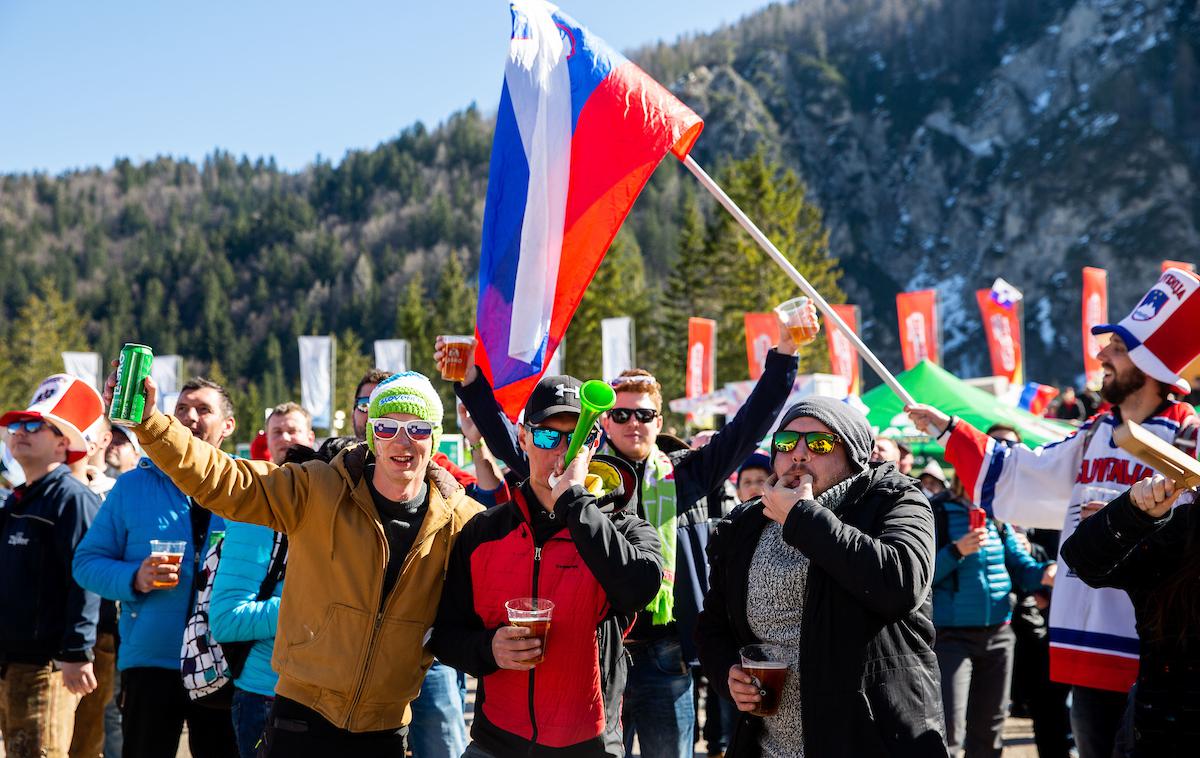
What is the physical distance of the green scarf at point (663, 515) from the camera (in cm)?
430

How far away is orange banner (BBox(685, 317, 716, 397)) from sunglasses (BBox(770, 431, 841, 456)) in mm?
26113

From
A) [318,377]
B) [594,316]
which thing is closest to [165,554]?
[318,377]

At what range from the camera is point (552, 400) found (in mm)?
3434

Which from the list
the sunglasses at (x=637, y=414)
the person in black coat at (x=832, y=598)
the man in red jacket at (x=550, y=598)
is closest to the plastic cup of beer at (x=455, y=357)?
the sunglasses at (x=637, y=414)

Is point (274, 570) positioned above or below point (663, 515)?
below

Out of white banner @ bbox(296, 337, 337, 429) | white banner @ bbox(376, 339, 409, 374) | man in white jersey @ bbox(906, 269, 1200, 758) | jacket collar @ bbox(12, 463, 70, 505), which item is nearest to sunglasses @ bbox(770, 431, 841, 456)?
man in white jersey @ bbox(906, 269, 1200, 758)

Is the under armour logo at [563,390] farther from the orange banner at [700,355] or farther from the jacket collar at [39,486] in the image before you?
the orange banner at [700,355]

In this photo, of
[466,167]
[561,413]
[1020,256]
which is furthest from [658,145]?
[466,167]

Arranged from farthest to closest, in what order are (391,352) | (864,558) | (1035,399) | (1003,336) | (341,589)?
1. (391,352)
2. (1003,336)
3. (1035,399)
4. (341,589)
5. (864,558)

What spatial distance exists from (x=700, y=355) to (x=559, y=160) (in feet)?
82.1

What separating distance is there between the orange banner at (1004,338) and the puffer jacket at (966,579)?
1731cm

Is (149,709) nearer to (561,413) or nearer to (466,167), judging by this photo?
(561,413)

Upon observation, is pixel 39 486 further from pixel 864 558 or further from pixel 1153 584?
pixel 1153 584

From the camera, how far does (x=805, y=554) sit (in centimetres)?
299
